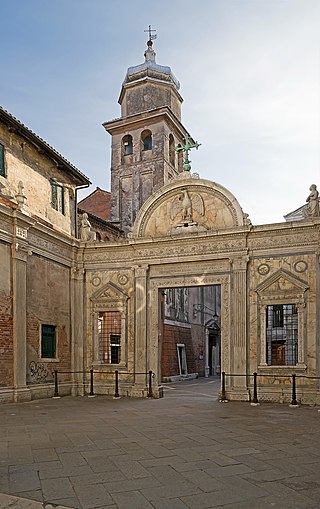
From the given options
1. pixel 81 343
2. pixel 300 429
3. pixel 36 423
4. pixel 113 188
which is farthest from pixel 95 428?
pixel 113 188

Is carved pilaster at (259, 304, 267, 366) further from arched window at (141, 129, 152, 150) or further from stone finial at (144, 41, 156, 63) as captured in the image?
stone finial at (144, 41, 156, 63)

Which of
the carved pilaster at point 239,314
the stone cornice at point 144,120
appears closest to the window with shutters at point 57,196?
the carved pilaster at point 239,314

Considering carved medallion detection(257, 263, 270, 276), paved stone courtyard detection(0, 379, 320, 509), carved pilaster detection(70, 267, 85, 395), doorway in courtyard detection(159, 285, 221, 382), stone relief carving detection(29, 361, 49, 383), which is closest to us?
paved stone courtyard detection(0, 379, 320, 509)

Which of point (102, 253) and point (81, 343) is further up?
point (102, 253)

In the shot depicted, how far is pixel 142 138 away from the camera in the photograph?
30.0m

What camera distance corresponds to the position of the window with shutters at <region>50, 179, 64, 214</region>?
16.6 metres

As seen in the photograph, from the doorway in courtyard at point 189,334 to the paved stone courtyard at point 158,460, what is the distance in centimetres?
1334

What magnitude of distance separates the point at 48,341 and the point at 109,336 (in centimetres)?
235

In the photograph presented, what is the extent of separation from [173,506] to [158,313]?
1101cm

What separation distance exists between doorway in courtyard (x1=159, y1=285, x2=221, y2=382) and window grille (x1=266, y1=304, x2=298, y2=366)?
9326 mm

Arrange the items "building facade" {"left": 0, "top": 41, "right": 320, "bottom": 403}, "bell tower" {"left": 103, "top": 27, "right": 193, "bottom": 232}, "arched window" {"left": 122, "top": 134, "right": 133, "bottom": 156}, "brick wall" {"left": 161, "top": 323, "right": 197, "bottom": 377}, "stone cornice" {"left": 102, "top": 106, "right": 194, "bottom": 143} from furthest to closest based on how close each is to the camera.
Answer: "arched window" {"left": 122, "top": 134, "right": 133, "bottom": 156}, "bell tower" {"left": 103, "top": 27, "right": 193, "bottom": 232}, "stone cornice" {"left": 102, "top": 106, "right": 194, "bottom": 143}, "brick wall" {"left": 161, "top": 323, "right": 197, "bottom": 377}, "building facade" {"left": 0, "top": 41, "right": 320, "bottom": 403}

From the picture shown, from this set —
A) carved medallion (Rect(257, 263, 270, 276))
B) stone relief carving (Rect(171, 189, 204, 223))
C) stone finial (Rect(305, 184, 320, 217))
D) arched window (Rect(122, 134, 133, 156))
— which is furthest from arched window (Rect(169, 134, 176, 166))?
carved medallion (Rect(257, 263, 270, 276))

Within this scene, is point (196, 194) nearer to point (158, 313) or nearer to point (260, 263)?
point (260, 263)

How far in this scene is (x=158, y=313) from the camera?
15828mm
